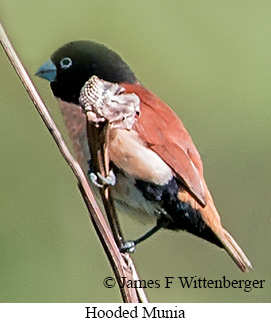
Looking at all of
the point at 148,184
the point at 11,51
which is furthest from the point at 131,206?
the point at 11,51

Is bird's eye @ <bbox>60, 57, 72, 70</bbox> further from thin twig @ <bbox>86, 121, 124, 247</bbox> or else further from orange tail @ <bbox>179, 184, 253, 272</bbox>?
orange tail @ <bbox>179, 184, 253, 272</bbox>

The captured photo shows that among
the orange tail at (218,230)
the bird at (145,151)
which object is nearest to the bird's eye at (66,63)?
the bird at (145,151)

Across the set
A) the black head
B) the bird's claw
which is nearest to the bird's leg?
the bird's claw

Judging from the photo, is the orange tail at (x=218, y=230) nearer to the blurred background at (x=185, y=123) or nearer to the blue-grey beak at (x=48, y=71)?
the blurred background at (x=185, y=123)

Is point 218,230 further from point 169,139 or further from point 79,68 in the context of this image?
point 79,68

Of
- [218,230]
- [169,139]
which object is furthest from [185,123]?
[218,230]
